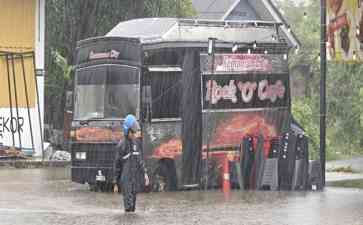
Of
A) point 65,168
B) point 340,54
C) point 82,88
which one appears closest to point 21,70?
point 65,168

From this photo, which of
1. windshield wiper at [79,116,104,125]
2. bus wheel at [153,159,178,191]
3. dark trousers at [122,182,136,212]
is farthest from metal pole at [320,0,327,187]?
dark trousers at [122,182,136,212]

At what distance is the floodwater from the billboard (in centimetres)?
315

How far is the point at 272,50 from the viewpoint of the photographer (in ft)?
76.4

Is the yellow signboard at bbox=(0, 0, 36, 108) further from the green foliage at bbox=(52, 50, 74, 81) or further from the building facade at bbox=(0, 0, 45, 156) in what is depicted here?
the green foliage at bbox=(52, 50, 74, 81)

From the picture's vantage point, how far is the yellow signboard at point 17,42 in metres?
31.2

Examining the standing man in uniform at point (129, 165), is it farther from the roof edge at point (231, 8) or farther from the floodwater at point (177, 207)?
the roof edge at point (231, 8)

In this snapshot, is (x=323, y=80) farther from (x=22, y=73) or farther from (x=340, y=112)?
(x=340, y=112)

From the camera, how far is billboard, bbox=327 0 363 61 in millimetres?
22359

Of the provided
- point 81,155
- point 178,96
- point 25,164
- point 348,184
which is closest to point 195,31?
point 178,96

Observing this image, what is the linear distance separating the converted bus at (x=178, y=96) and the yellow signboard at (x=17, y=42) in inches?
353

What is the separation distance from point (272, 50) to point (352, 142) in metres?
18.0

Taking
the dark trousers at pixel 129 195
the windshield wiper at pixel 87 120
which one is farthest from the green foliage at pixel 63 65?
the dark trousers at pixel 129 195

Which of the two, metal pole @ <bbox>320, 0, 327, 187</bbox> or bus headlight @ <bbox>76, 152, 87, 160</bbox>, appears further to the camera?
metal pole @ <bbox>320, 0, 327, 187</bbox>

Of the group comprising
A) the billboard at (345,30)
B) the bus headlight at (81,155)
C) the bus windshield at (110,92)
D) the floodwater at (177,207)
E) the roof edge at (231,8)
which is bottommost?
the floodwater at (177,207)
